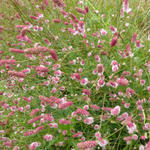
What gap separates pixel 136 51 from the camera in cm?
176

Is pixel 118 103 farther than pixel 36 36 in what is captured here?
No

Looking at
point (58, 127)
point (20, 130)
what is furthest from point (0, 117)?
point (58, 127)

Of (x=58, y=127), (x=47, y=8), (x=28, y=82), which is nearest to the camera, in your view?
(x=58, y=127)

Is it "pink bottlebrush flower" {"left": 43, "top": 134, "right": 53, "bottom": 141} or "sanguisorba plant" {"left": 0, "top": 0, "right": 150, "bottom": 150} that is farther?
"pink bottlebrush flower" {"left": 43, "top": 134, "right": 53, "bottom": 141}

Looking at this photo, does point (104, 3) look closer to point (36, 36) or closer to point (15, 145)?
point (36, 36)

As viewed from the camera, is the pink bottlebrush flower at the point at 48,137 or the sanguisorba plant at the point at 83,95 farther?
the pink bottlebrush flower at the point at 48,137

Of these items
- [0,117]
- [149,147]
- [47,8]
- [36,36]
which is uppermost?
[47,8]

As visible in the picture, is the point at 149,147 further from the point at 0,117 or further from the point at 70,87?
the point at 0,117

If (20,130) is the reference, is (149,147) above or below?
below

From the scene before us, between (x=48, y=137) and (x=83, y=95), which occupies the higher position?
(x=83, y=95)

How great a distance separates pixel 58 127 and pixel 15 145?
1.49 feet

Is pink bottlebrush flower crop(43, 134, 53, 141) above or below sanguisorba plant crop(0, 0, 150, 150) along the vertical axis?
below

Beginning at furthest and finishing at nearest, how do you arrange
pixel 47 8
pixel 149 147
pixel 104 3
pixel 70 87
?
pixel 104 3 < pixel 47 8 < pixel 70 87 < pixel 149 147

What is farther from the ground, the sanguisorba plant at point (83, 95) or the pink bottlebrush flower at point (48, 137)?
the sanguisorba plant at point (83, 95)
